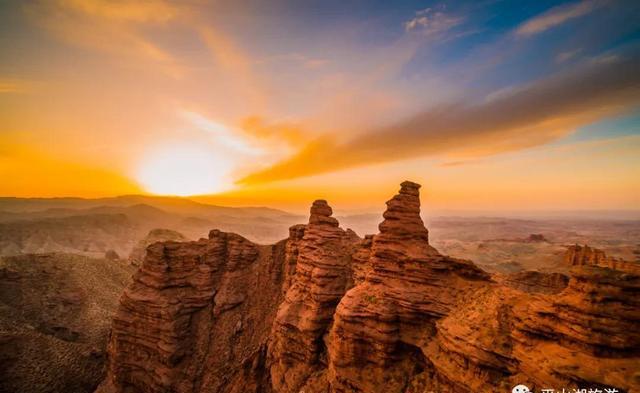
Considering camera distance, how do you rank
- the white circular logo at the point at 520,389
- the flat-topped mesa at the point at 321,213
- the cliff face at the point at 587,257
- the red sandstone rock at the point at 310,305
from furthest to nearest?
the cliff face at the point at 587,257 < the flat-topped mesa at the point at 321,213 < the red sandstone rock at the point at 310,305 < the white circular logo at the point at 520,389

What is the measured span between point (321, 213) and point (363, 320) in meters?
15.4

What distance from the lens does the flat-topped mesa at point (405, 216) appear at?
25250 millimetres

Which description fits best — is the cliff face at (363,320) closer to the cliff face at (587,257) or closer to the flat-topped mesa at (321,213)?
the flat-topped mesa at (321,213)

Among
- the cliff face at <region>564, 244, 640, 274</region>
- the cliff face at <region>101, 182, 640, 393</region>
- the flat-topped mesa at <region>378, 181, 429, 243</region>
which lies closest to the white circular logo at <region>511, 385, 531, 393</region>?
the cliff face at <region>101, 182, 640, 393</region>

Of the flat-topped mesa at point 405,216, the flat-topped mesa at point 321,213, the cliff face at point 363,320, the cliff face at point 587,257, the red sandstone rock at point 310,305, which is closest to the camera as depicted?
the cliff face at point 363,320

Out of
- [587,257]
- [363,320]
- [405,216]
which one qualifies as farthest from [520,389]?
[587,257]

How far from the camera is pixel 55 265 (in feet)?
196

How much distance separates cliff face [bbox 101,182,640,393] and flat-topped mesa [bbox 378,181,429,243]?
0.11m

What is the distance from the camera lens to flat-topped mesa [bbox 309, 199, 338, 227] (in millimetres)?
35312

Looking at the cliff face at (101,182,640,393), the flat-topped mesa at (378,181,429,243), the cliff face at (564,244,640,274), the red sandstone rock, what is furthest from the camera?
the cliff face at (564,244,640,274)

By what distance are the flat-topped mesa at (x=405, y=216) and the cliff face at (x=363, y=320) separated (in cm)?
11

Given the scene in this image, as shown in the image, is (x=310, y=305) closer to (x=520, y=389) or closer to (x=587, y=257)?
(x=520, y=389)

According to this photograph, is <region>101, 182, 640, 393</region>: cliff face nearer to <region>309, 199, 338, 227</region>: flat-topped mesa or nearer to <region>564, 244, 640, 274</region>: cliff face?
<region>309, 199, 338, 227</region>: flat-topped mesa

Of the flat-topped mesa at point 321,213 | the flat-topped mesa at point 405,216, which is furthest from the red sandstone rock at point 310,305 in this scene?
the flat-topped mesa at point 405,216
